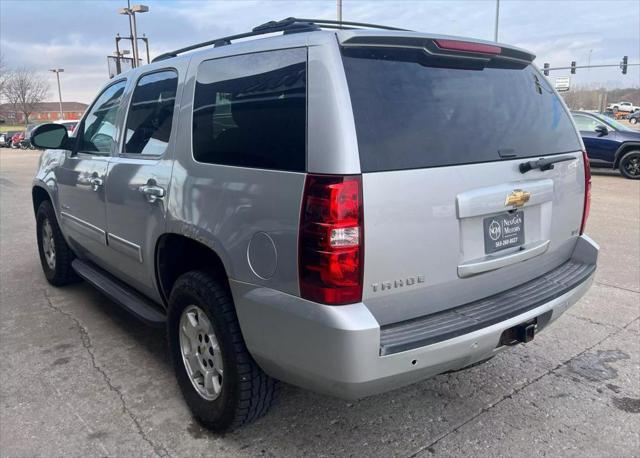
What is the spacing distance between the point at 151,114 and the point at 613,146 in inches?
516

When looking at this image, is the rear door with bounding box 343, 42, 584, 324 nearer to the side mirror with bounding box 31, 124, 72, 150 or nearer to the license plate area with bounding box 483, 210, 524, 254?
the license plate area with bounding box 483, 210, 524, 254

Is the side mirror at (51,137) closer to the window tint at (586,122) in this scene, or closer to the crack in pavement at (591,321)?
the crack in pavement at (591,321)

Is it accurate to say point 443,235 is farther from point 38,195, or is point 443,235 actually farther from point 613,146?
point 613,146

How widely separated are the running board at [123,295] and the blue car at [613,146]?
12207 millimetres

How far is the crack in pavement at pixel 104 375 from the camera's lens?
2.76 m

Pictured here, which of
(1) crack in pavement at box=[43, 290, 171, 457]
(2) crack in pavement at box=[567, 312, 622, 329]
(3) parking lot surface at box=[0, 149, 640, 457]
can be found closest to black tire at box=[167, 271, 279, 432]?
(3) parking lot surface at box=[0, 149, 640, 457]

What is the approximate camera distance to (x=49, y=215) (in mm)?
5090

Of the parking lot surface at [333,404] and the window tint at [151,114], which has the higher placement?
the window tint at [151,114]

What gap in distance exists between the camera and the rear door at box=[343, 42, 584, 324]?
7.22ft

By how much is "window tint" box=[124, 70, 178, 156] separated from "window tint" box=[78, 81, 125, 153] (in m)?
0.31

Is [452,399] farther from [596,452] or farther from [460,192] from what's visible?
[460,192]

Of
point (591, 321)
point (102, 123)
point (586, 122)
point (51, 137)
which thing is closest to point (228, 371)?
point (102, 123)

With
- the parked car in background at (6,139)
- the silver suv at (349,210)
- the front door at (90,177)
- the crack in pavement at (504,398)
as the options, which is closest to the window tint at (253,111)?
the silver suv at (349,210)

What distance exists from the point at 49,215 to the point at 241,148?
3333 mm
